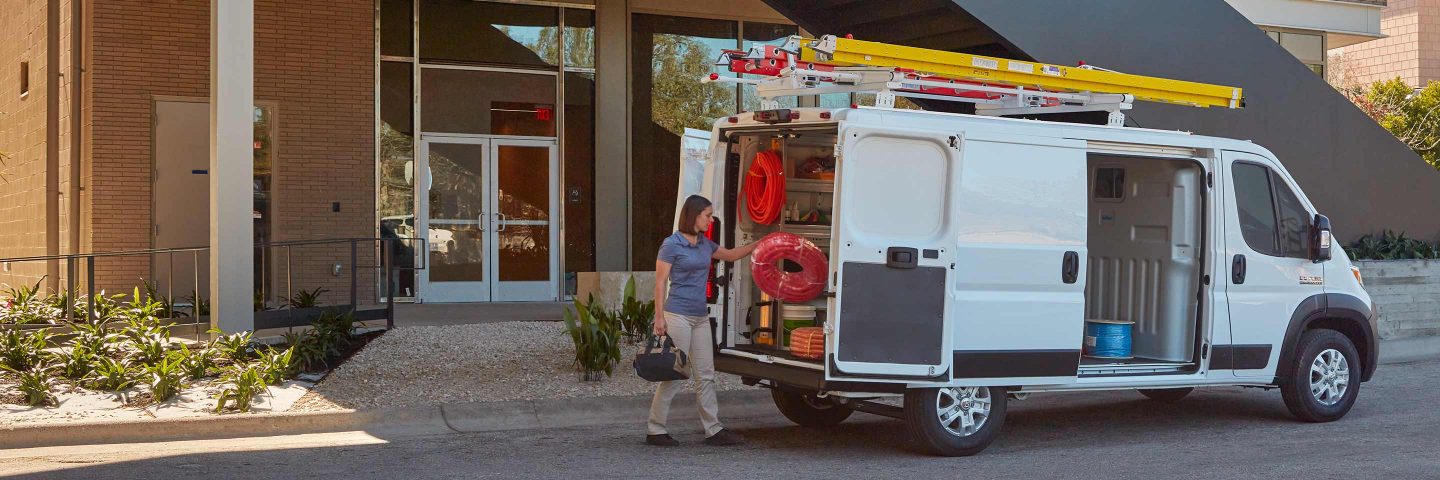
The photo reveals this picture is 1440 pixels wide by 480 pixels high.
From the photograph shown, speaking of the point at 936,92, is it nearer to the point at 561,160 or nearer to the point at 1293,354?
the point at 1293,354

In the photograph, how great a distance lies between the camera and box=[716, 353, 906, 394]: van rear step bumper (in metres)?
7.39

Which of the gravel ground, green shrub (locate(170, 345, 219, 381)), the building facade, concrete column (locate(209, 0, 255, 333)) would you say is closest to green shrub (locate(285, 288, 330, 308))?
the building facade

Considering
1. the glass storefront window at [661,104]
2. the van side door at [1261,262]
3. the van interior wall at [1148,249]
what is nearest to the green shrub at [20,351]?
the van interior wall at [1148,249]

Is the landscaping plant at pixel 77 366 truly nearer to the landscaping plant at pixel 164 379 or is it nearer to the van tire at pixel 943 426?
the landscaping plant at pixel 164 379

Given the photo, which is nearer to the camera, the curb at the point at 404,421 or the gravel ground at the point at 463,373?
the curb at the point at 404,421

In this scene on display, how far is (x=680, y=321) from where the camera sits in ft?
26.3

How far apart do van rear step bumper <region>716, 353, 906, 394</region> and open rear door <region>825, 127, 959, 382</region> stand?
0.31 ft

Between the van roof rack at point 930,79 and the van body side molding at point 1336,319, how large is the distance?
1.69m

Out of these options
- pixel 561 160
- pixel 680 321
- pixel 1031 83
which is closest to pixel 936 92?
pixel 1031 83

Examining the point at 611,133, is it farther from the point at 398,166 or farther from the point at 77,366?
the point at 77,366

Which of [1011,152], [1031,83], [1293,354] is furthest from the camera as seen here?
[1293,354]

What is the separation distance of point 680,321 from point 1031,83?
2751mm

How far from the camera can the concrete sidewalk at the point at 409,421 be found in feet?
28.1

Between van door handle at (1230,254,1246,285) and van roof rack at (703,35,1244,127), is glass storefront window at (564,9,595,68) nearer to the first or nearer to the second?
van roof rack at (703,35,1244,127)
